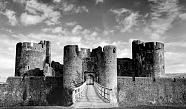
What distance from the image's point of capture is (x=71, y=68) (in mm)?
29875

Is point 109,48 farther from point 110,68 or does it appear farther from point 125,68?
point 125,68

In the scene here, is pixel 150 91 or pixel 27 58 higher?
pixel 27 58

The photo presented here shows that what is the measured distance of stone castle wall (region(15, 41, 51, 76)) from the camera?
34906 millimetres

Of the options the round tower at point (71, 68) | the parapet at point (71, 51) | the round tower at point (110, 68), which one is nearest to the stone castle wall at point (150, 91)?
the round tower at point (110, 68)

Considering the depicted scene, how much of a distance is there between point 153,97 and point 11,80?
629 inches

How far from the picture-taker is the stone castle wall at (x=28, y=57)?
1374 inches

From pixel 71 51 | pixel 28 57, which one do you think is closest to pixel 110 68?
pixel 71 51

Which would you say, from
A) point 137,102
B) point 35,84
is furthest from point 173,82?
point 35,84

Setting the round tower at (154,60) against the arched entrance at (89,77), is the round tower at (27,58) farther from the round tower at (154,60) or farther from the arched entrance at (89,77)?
the round tower at (154,60)

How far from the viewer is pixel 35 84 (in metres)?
31.9

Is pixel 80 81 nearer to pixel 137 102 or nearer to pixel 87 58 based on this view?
pixel 87 58

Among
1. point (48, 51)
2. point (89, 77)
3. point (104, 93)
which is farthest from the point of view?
point (48, 51)

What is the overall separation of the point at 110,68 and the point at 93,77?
280 cm

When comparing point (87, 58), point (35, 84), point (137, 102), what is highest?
point (87, 58)
